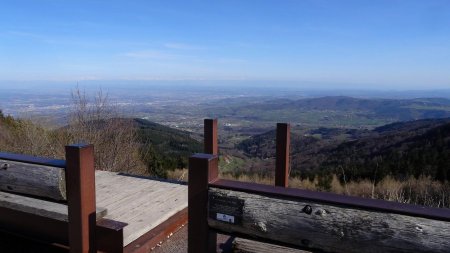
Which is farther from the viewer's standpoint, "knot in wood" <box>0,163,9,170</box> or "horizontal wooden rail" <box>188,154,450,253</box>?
"knot in wood" <box>0,163,9,170</box>

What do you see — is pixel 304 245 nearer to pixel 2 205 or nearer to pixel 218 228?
pixel 218 228

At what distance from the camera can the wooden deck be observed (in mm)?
3402

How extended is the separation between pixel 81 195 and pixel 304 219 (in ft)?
→ 3.84

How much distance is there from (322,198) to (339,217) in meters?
0.09

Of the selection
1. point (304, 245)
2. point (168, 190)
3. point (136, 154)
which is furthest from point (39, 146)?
point (304, 245)

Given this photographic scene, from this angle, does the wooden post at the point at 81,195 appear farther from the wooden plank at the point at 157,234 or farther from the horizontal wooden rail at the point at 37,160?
the wooden plank at the point at 157,234

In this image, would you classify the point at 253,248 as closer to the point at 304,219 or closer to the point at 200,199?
the point at 200,199

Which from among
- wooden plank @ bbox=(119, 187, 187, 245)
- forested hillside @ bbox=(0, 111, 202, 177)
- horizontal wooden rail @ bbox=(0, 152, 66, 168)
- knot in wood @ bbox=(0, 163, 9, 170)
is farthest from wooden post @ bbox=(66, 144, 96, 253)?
forested hillside @ bbox=(0, 111, 202, 177)

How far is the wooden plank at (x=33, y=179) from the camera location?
7.23 ft

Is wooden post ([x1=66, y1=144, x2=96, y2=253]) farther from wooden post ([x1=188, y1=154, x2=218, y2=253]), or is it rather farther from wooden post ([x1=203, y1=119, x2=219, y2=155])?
wooden post ([x1=203, y1=119, x2=219, y2=155])

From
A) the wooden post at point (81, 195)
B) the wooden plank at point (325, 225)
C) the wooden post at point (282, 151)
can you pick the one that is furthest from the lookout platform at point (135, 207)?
the wooden plank at point (325, 225)

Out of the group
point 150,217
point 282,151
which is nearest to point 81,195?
point 150,217

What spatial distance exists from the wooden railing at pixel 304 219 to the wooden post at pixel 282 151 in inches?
106

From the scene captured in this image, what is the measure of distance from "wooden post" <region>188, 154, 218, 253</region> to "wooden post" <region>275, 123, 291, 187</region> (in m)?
2.72
